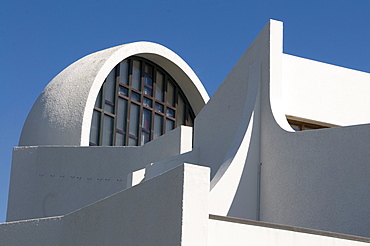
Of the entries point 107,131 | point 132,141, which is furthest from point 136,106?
point 107,131

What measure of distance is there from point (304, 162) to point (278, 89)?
65.9 inches

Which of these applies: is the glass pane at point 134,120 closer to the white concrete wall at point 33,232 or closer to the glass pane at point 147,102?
the glass pane at point 147,102

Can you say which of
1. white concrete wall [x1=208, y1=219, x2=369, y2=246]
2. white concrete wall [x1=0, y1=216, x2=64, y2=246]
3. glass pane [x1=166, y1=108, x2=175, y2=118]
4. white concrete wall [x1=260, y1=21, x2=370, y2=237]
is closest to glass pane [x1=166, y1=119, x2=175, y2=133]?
glass pane [x1=166, y1=108, x2=175, y2=118]

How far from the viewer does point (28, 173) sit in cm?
1490

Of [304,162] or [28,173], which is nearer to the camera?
[304,162]

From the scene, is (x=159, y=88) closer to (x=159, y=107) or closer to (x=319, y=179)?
(x=159, y=107)

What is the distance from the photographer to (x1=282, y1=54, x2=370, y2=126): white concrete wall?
39.8 ft

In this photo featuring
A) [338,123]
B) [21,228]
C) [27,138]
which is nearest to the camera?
[21,228]

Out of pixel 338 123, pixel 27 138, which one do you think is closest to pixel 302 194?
pixel 338 123

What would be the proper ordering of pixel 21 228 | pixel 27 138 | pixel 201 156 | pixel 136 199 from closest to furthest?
1. pixel 136 199
2. pixel 21 228
3. pixel 201 156
4. pixel 27 138

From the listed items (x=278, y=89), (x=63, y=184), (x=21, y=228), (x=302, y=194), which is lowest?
(x=21, y=228)

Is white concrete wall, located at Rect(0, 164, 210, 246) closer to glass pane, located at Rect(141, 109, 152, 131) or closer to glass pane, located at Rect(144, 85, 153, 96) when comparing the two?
glass pane, located at Rect(141, 109, 152, 131)

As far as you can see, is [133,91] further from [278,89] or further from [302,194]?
[302,194]

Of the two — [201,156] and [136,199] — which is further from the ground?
[201,156]
